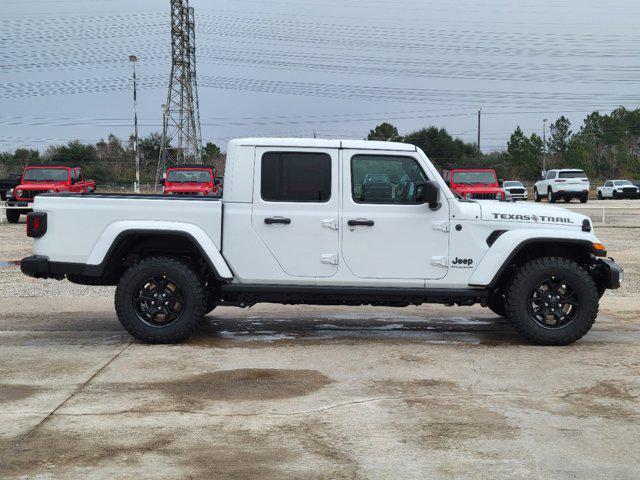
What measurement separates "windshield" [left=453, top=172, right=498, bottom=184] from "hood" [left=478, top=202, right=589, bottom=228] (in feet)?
66.6

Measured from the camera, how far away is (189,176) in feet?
88.0

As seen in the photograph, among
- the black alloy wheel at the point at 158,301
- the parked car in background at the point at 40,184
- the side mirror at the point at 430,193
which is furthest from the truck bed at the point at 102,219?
the parked car in background at the point at 40,184

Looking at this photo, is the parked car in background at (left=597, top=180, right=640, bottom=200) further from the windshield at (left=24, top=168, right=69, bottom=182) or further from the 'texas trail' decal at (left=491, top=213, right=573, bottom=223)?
the 'texas trail' decal at (left=491, top=213, right=573, bottom=223)

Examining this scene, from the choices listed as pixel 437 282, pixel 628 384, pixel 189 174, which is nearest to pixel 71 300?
pixel 437 282

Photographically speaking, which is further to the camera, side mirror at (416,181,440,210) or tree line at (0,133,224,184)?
tree line at (0,133,224,184)

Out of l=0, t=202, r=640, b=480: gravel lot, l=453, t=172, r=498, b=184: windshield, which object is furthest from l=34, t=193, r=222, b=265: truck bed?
l=453, t=172, r=498, b=184: windshield

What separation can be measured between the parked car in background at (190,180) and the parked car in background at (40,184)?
2.91 meters

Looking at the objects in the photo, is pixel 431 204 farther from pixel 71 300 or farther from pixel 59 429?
pixel 71 300

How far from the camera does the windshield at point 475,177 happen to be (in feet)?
91.9

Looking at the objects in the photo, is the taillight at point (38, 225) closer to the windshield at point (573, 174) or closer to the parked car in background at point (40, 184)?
the parked car in background at point (40, 184)

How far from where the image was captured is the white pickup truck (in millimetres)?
7734

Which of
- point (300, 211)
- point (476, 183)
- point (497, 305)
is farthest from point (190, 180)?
point (300, 211)

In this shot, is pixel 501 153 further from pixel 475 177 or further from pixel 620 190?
pixel 475 177

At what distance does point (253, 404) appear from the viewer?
19.0ft
